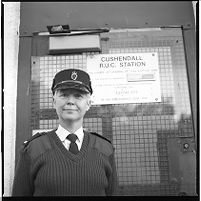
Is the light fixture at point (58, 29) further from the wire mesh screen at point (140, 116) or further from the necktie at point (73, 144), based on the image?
the necktie at point (73, 144)

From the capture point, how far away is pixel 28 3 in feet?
5.56

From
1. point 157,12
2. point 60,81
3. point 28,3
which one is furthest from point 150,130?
point 28,3

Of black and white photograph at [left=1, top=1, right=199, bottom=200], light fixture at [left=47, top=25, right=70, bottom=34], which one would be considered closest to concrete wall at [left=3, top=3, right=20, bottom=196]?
black and white photograph at [left=1, top=1, right=199, bottom=200]

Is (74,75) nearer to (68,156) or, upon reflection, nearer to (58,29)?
(58,29)

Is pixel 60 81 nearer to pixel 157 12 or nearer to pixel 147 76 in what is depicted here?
pixel 147 76

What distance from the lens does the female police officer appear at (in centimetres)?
128

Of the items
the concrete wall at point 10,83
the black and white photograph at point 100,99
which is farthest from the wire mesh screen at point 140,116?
the concrete wall at point 10,83

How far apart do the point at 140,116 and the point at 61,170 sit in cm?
51

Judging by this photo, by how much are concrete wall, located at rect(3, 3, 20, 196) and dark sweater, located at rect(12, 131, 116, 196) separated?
9 centimetres

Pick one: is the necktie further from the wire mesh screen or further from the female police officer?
the wire mesh screen

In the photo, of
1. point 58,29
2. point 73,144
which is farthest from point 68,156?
point 58,29

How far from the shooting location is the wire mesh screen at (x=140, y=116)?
143 centimetres
